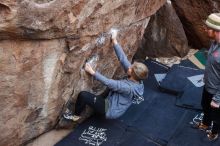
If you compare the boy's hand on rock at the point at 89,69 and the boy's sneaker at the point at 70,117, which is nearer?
the boy's hand on rock at the point at 89,69

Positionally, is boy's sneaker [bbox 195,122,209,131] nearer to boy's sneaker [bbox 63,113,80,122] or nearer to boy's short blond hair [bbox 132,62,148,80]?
boy's short blond hair [bbox 132,62,148,80]

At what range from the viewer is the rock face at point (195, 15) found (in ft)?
21.5

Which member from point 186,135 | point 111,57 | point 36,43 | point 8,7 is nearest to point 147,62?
point 111,57

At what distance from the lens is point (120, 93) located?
4.64 m

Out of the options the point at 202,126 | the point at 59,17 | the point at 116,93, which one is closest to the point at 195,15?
the point at 202,126

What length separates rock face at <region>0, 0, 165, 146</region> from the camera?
12.2ft

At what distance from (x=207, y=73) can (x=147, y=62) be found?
2.15m

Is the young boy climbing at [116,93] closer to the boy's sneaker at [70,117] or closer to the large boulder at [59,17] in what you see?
the boy's sneaker at [70,117]

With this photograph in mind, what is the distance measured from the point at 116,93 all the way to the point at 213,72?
3.55 feet

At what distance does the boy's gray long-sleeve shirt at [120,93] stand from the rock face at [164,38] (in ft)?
6.13

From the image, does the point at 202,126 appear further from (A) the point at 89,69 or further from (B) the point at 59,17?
(B) the point at 59,17

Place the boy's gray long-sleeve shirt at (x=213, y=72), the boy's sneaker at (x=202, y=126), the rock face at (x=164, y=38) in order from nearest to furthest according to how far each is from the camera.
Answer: the boy's gray long-sleeve shirt at (x=213, y=72), the boy's sneaker at (x=202, y=126), the rock face at (x=164, y=38)

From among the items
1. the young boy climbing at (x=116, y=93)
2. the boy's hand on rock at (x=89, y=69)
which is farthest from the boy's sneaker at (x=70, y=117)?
the boy's hand on rock at (x=89, y=69)

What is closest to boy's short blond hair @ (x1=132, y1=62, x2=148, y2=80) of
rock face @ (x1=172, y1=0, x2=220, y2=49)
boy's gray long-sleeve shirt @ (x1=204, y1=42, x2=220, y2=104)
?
boy's gray long-sleeve shirt @ (x1=204, y1=42, x2=220, y2=104)
